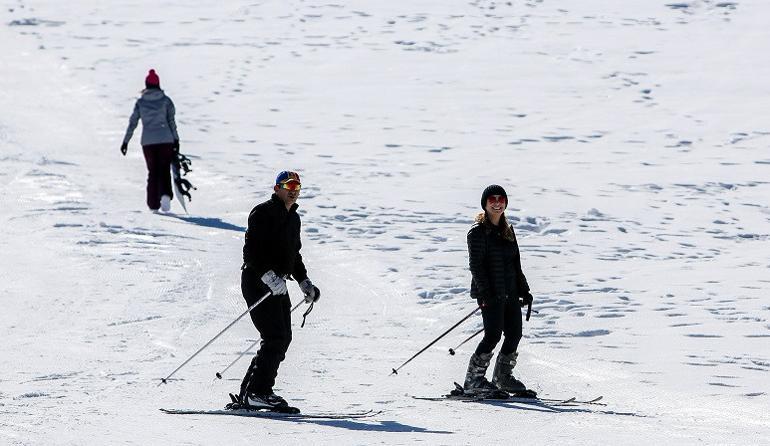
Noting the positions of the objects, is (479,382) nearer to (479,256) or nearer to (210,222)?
(479,256)

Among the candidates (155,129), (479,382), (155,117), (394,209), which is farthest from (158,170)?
(479,382)

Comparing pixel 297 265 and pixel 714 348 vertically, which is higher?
pixel 297 265

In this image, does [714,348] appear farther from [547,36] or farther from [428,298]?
[547,36]

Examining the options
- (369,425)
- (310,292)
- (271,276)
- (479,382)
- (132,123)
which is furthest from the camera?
(132,123)

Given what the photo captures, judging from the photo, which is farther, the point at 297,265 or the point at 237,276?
the point at 237,276

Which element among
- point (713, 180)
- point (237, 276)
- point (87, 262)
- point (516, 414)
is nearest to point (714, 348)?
point (516, 414)

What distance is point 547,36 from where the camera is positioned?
27.2m

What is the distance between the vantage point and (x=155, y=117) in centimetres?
1501

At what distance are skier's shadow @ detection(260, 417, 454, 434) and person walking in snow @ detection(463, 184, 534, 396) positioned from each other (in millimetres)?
994

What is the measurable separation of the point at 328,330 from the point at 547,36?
704 inches

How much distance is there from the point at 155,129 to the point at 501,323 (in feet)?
26.2

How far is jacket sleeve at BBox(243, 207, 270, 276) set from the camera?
24.1ft

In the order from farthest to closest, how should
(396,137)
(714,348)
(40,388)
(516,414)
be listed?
(396,137) → (714,348) → (40,388) → (516,414)

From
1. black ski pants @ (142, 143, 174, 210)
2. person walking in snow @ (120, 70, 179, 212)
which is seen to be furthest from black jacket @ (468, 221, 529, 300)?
black ski pants @ (142, 143, 174, 210)
